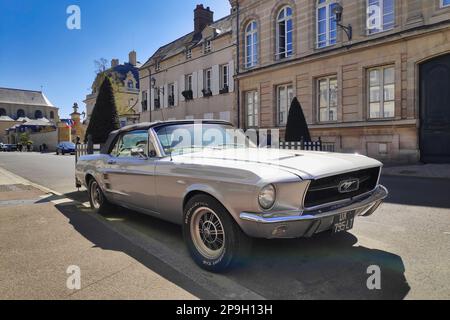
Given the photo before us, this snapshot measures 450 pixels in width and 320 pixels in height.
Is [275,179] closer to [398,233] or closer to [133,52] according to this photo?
[398,233]

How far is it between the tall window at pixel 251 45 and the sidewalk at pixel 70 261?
18079 mm

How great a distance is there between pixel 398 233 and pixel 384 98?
1207 centimetres

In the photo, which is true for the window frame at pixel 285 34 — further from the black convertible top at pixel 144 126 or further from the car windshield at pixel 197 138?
the car windshield at pixel 197 138

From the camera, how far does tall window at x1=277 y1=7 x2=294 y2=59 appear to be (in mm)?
19750

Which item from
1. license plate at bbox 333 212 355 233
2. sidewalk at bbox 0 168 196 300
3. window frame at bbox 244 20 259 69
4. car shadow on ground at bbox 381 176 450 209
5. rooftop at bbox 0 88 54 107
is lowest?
sidewalk at bbox 0 168 196 300

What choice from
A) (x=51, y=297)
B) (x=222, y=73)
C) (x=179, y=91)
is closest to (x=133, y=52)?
(x=179, y=91)

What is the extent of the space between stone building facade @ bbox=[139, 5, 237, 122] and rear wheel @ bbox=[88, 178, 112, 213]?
17.5m

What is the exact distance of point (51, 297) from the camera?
300 centimetres

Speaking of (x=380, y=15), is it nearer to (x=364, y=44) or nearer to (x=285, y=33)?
(x=364, y=44)

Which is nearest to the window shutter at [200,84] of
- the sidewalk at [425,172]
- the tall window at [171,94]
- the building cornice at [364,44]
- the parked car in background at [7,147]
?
the tall window at [171,94]

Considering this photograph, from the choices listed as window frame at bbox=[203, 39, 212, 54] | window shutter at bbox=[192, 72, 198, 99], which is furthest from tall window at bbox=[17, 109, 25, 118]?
window frame at bbox=[203, 39, 212, 54]

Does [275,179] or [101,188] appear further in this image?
[101,188]

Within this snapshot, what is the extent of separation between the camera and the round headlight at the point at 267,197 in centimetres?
308

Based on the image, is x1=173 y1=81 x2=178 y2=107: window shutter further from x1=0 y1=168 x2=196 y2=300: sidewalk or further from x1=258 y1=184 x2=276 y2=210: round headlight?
x1=258 y1=184 x2=276 y2=210: round headlight
